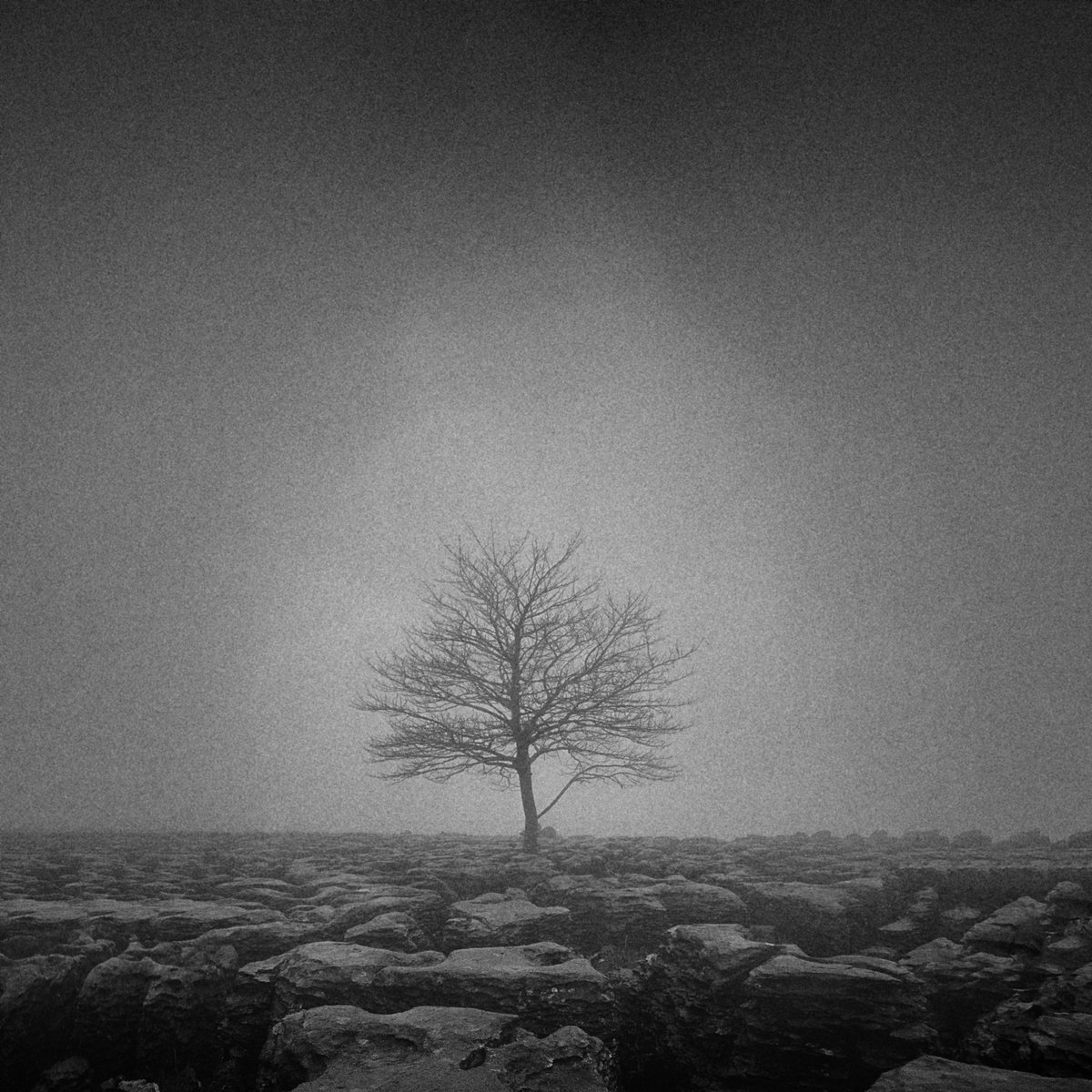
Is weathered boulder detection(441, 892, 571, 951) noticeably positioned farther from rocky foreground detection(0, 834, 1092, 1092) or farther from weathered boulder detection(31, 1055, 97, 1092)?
weathered boulder detection(31, 1055, 97, 1092)

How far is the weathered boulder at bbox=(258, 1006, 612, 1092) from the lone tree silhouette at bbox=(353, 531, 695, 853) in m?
8.26

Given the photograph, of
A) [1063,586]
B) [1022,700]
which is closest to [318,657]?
[1022,700]

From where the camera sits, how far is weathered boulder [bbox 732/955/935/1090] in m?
3.50

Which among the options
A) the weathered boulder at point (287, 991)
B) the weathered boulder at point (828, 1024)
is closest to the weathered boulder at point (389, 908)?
the weathered boulder at point (287, 991)

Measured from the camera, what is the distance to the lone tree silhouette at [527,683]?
12.1 meters

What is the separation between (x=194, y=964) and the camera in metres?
4.70

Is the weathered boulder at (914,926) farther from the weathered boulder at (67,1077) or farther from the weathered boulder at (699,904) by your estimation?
the weathered boulder at (67,1077)

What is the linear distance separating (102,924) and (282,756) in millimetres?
58248

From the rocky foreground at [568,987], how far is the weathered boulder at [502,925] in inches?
1.2

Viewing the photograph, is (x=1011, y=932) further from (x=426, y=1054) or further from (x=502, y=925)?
(x=426, y=1054)

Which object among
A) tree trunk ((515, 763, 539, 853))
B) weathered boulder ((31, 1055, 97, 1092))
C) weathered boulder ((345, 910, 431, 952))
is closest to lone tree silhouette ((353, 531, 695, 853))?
tree trunk ((515, 763, 539, 853))

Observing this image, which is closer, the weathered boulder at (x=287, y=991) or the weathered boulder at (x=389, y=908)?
the weathered boulder at (x=287, y=991)

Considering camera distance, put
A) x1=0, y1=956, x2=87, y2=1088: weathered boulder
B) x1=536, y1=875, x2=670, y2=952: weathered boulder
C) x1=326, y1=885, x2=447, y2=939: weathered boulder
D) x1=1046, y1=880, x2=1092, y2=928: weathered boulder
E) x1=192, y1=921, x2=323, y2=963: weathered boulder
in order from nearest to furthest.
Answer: x1=0, y1=956, x2=87, y2=1088: weathered boulder
x1=192, y1=921, x2=323, y2=963: weathered boulder
x1=1046, y1=880, x2=1092, y2=928: weathered boulder
x1=326, y1=885, x2=447, y2=939: weathered boulder
x1=536, y1=875, x2=670, y2=952: weathered boulder

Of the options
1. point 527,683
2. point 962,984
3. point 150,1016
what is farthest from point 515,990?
point 527,683
